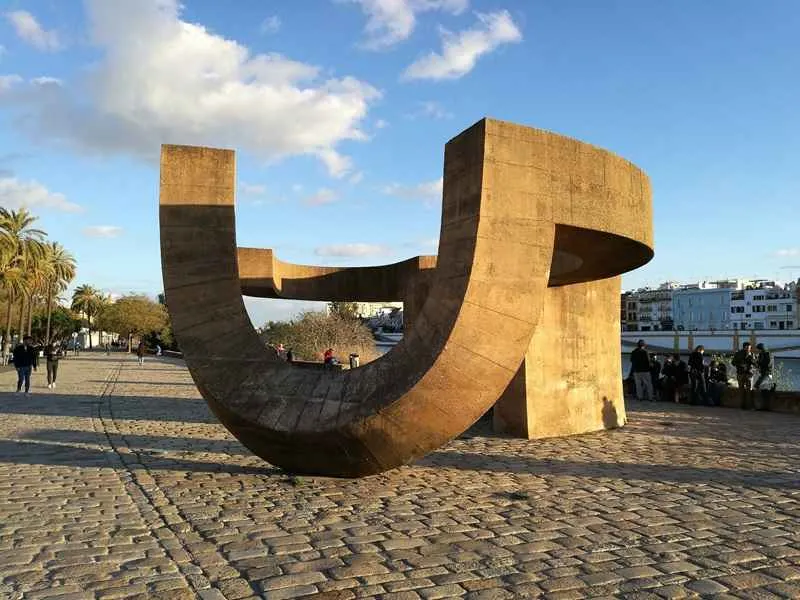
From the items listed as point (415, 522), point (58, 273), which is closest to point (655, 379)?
point (415, 522)

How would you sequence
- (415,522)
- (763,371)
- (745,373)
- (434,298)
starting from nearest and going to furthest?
(415,522) < (434,298) < (763,371) < (745,373)

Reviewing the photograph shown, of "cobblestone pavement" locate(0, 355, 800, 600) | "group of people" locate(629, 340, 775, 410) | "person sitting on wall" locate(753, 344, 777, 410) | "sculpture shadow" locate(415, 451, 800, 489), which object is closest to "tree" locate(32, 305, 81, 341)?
"group of people" locate(629, 340, 775, 410)

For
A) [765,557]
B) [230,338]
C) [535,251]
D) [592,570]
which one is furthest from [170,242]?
[765,557]

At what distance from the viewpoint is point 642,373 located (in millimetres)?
17938

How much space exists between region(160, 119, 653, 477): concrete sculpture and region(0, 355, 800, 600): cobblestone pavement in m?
0.72

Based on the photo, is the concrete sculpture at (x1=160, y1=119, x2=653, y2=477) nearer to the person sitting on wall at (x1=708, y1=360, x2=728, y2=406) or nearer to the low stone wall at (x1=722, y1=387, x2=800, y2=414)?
the low stone wall at (x1=722, y1=387, x2=800, y2=414)

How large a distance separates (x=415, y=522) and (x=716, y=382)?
14.0 metres

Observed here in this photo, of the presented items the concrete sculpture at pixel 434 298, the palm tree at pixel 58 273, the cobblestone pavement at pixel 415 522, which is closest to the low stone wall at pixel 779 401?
the cobblestone pavement at pixel 415 522

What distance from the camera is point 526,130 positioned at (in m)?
7.01

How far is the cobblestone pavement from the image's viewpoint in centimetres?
437

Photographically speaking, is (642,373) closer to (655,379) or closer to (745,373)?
(655,379)

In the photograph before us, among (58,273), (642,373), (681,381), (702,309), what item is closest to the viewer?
(681,381)

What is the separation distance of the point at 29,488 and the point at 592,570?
587 cm

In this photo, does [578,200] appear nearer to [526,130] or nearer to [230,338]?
[526,130]
